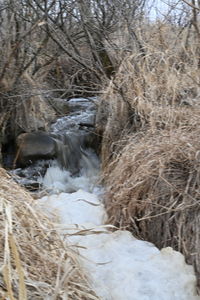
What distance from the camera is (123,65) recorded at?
4.55 metres

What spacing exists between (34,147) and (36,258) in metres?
3.18

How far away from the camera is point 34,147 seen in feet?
17.0

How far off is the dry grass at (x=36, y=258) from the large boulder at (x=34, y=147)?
2.70 metres

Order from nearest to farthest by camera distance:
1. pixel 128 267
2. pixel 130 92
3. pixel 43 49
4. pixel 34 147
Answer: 1. pixel 128 267
2. pixel 130 92
3. pixel 34 147
4. pixel 43 49

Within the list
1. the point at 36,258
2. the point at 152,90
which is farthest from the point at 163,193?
the point at 152,90

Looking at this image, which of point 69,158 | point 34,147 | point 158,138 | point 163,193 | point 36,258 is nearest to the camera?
point 36,258

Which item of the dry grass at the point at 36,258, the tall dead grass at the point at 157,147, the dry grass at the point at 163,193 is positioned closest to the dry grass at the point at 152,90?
the tall dead grass at the point at 157,147

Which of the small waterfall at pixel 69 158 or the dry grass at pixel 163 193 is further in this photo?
the small waterfall at pixel 69 158

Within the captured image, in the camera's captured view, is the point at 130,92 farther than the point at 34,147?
No

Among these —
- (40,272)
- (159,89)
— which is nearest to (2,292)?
(40,272)

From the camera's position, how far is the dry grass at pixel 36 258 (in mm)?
1862

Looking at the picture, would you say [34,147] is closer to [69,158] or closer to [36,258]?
[69,158]

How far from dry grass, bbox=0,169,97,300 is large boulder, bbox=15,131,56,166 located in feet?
8.87

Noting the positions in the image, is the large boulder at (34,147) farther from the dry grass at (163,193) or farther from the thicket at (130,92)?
the dry grass at (163,193)
